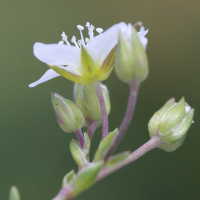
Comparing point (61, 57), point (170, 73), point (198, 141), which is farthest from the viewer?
point (170, 73)

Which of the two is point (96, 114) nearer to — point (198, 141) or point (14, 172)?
point (14, 172)

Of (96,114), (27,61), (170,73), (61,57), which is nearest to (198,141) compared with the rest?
(170,73)

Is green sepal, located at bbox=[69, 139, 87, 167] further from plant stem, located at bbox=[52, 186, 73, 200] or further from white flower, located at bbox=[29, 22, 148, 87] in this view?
white flower, located at bbox=[29, 22, 148, 87]

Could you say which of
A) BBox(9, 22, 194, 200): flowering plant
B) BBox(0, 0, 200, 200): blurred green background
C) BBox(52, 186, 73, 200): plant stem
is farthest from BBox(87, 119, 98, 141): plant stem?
BBox(0, 0, 200, 200): blurred green background

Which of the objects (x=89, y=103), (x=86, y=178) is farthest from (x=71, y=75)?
(x=86, y=178)

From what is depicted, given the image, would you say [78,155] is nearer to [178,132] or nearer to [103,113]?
[103,113]

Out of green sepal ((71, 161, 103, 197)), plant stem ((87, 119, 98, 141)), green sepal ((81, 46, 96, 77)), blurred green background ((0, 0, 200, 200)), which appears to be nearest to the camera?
green sepal ((71, 161, 103, 197))
